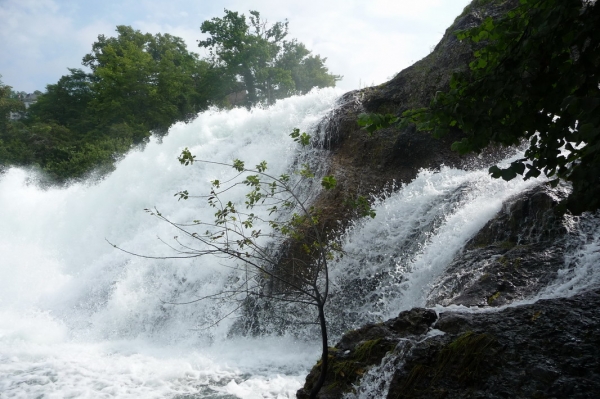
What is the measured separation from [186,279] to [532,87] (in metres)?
8.04

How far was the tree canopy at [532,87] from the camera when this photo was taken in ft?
8.61

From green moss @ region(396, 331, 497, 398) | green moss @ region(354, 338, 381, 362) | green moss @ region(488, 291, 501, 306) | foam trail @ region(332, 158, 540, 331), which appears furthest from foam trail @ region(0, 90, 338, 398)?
green moss @ region(396, 331, 497, 398)

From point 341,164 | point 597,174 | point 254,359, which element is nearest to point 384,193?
point 341,164

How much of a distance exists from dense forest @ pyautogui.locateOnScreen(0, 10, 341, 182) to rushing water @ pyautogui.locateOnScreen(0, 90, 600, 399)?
10.4m

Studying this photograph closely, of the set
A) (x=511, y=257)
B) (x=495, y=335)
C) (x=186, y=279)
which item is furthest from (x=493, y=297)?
(x=186, y=279)

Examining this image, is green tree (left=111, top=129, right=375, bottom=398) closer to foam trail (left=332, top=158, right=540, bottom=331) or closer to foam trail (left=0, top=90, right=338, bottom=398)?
foam trail (left=332, top=158, right=540, bottom=331)

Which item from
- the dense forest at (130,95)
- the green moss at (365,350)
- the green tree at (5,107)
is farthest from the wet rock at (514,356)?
the green tree at (5,107)

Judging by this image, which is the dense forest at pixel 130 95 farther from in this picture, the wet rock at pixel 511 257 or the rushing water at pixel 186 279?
the wet rock at pixel 511 257

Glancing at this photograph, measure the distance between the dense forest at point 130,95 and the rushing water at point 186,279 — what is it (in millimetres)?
10402

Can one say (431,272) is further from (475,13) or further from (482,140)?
(475,13)

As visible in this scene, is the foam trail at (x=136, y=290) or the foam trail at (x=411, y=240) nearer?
the foam trail at (x=411, y=240)

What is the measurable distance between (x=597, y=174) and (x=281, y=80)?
93.7 feet

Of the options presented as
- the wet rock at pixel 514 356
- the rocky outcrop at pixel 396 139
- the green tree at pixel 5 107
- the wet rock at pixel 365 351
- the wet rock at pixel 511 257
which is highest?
the green tree at pixel 5 107

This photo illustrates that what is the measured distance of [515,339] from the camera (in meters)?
3.42
